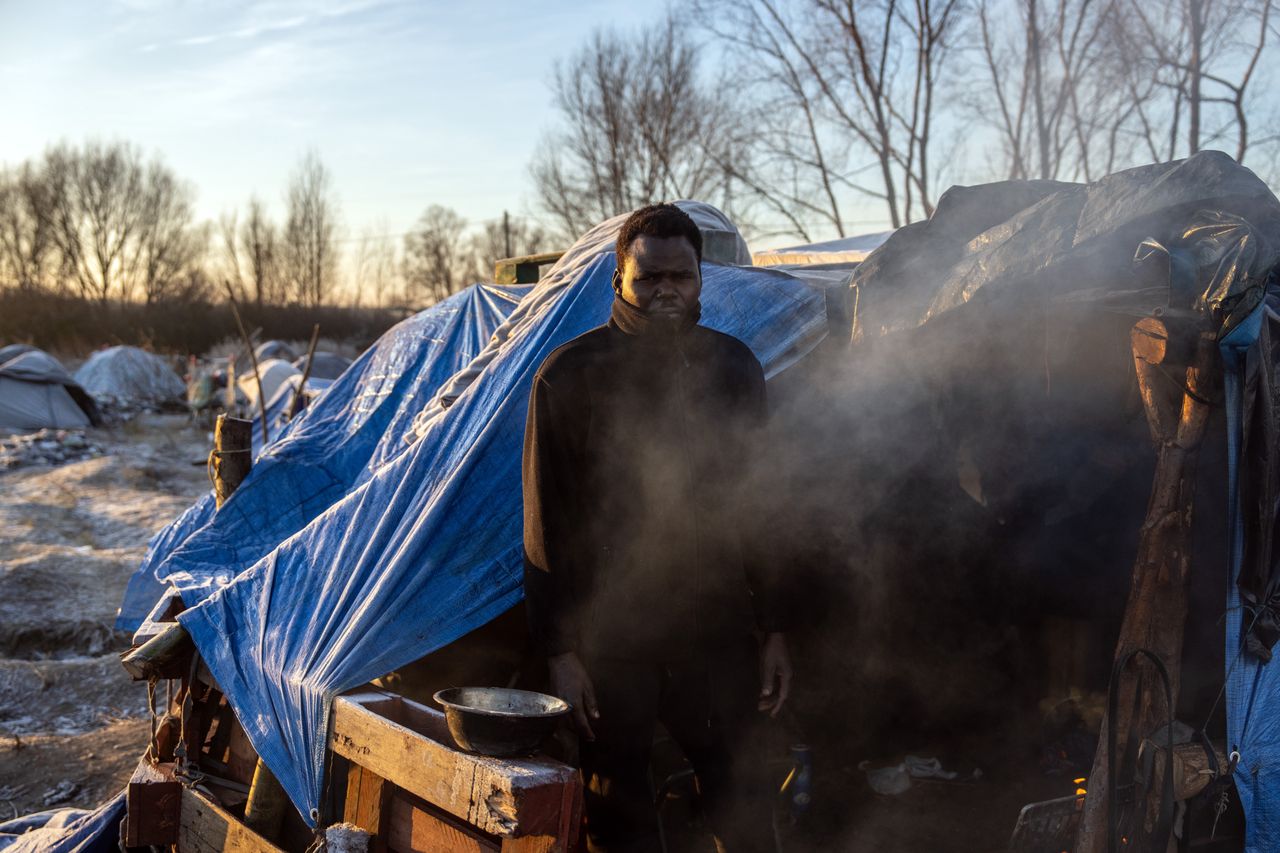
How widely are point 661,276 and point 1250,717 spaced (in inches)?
85.7

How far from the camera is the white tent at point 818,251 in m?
5.73

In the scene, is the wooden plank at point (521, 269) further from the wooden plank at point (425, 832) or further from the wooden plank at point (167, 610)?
the wooden plank at point (425, 832)

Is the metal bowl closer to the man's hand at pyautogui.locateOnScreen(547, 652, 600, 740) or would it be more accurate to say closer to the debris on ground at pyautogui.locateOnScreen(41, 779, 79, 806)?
the man's hand at pyautogui.locateOnScreen(547, 652, 600, 740)

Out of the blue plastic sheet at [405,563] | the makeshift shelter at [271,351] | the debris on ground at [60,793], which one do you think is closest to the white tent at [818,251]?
the blue plastic sheet at [405,563]

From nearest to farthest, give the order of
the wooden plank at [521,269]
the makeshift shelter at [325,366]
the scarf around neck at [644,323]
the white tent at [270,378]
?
the scarf around neck at [644,323] → the wooden plank at [521,269] → the white tent at [270,378] → the makeshift shelter at [325,366]

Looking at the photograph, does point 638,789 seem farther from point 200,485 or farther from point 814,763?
point 200,485

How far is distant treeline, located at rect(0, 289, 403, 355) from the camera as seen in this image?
27656mm

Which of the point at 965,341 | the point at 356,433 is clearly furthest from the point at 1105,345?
the point at 356,433

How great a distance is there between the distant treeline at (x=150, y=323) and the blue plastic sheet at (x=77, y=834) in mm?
25778

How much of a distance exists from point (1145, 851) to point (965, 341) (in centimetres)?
169

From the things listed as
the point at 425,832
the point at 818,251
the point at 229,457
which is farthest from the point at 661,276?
the point at 818,251

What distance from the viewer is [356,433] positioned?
509 cm

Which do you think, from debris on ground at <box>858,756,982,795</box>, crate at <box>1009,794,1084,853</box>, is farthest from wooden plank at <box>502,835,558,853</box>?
debris on ground at <box>858,756,982,795</box>

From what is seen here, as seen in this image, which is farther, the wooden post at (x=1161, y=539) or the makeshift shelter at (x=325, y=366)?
the makeshift shelter at (x=325, y=366)
